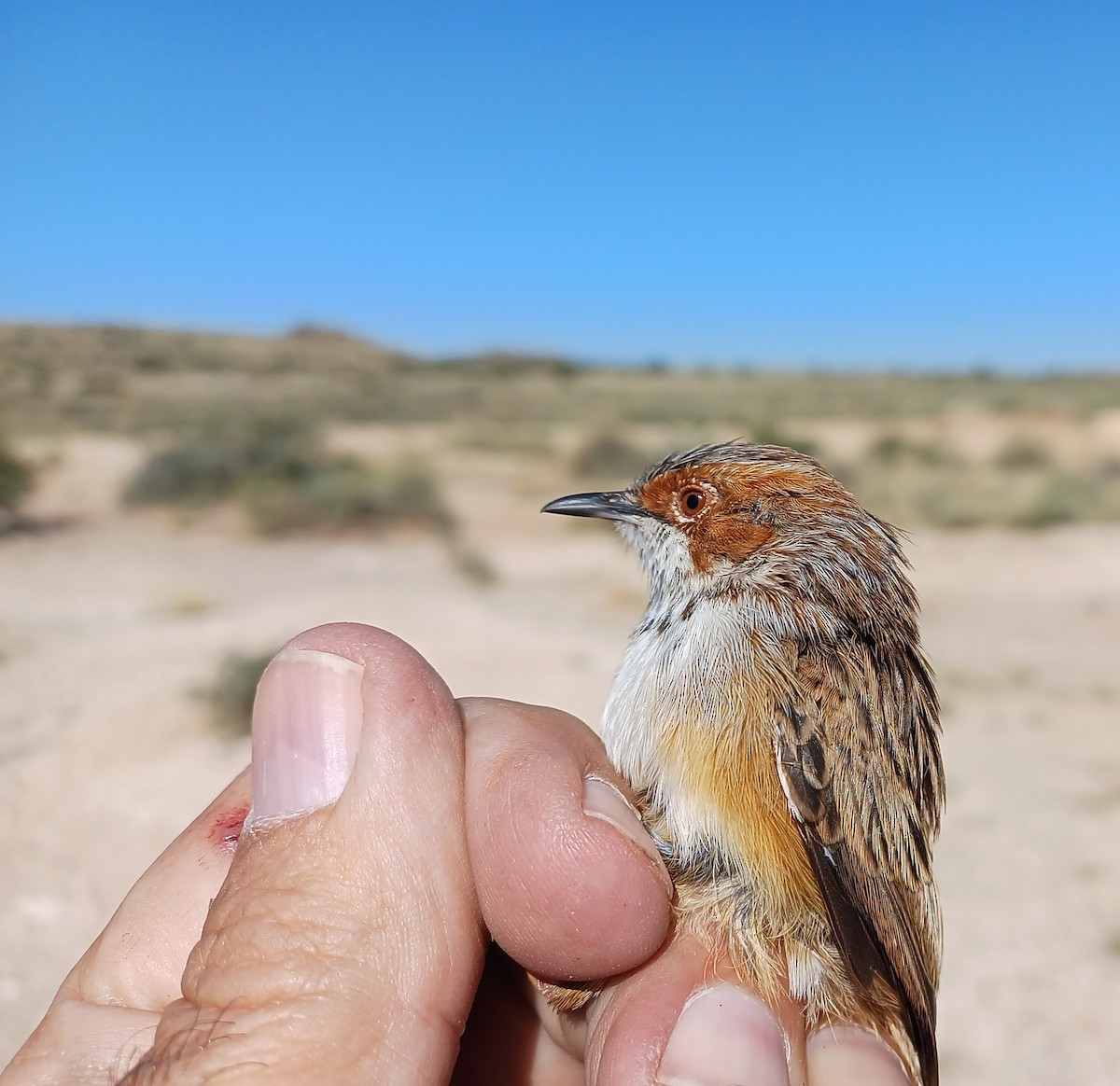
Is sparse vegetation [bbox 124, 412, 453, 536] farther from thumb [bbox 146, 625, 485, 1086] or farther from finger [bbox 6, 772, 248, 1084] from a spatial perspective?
thumb [bbox 146, 625, 485, 1086]

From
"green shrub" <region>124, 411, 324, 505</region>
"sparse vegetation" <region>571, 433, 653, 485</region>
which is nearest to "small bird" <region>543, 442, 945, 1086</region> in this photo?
"green shrub" <region>124, 411, 324, 505</region>

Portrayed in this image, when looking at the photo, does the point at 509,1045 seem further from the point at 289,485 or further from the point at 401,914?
the point at 289,485

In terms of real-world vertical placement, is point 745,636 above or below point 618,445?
above

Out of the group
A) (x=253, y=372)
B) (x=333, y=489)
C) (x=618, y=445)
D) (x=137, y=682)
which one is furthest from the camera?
(x=253, y=372)

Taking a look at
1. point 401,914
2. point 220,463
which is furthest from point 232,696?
point 220,463

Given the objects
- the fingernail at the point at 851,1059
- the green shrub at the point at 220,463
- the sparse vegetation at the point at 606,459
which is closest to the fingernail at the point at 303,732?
the fingernail at the point at 851,1059

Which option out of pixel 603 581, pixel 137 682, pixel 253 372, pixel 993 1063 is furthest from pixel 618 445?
pixel 253 372

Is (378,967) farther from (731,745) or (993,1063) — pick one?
(993,1063)
